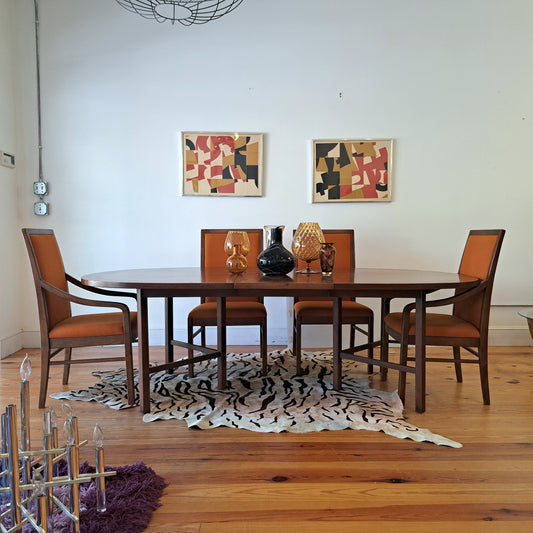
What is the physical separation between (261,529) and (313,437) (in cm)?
73

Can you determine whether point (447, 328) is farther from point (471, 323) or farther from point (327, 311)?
point (327, 311)

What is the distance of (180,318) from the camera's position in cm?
398

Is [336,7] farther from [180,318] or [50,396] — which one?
[50,396]

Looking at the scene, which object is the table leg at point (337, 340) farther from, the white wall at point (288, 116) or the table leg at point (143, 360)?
the white wall at point (288, 116)

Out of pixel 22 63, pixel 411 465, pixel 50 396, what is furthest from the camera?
pixel 22 63

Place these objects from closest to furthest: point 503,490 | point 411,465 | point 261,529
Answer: point 261,529, point 503,490, point 411,465

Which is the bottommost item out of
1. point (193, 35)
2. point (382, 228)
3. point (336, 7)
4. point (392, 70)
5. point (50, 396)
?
point (50, 396)

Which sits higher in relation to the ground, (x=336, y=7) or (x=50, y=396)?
(x=336, y=7)

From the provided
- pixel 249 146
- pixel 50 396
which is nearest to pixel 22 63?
pixel 249 146

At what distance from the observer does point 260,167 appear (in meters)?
3.92

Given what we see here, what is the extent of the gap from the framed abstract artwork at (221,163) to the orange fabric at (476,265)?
1.84 meters

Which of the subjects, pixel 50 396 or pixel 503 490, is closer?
pixel 503 490

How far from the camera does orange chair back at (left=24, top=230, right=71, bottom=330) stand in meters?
2.43

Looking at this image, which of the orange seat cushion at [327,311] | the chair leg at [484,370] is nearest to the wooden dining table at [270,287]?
the chair leg at [484,370]
